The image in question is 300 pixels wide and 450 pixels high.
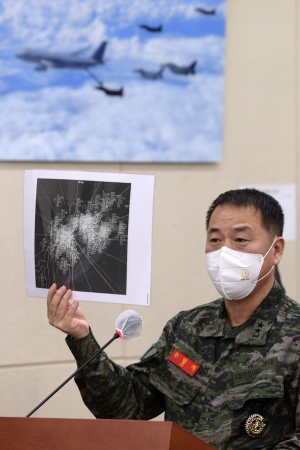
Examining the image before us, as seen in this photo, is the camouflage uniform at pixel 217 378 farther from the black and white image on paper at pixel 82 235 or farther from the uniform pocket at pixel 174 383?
Result: the black and white image on paper at pixel 82 235

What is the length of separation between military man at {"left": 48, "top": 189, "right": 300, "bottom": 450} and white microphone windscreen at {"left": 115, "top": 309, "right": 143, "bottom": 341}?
9 cm

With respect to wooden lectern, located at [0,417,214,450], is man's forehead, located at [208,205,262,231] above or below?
above

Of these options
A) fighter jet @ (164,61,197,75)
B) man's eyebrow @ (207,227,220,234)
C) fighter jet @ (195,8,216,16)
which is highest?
fighter jet @ (195,8,216,16)

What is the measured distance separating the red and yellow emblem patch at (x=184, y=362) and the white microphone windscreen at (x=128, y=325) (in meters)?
0.15

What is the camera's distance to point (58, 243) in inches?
66.9

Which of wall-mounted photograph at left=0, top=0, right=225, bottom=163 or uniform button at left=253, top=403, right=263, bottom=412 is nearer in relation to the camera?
uniform button at left=253, top=403, right=263, bottom=412

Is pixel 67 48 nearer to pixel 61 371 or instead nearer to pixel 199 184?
pixel 199 184

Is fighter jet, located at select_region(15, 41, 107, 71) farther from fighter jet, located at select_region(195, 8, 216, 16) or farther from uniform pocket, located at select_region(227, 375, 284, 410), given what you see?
uniform pocket, located at select_region(227, 375, 284, 410)

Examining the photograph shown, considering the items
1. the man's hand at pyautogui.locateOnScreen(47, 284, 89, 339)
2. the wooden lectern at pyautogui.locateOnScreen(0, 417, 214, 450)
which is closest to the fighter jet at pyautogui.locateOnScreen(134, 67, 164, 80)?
the man's hand at pyautogui.locateOnScreen(47, 284, 89, 339)

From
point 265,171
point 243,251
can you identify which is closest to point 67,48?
point 265,171

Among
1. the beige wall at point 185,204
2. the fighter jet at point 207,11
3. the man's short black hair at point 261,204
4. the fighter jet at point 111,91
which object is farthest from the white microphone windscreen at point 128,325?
the fighter jet at point 207,11

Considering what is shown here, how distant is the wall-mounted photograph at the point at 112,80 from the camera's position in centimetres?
278

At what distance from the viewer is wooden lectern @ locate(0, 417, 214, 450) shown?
113cm

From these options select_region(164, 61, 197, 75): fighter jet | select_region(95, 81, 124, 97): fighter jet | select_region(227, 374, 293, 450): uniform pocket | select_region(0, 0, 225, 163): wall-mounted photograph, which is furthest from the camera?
select_region(164, 61, 197, 75): fighter jet
